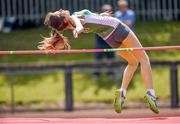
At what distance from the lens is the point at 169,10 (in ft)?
65.0

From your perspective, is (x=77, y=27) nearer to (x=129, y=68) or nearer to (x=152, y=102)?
(x=129, y=68)

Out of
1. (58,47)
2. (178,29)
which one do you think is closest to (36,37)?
(178,29)

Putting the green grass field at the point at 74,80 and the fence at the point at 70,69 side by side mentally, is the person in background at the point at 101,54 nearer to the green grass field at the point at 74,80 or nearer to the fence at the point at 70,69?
the green grass field at the point at 74,80

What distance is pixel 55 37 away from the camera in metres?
10.5

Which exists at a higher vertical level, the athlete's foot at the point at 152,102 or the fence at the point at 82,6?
the athlete's foot at the point at 152,102

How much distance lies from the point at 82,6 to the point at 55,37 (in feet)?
31.7

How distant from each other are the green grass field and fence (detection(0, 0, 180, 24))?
1522 millimetres

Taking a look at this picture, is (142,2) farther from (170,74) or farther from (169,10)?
(170,74)

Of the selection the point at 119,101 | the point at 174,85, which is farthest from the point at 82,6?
the point at 119,101

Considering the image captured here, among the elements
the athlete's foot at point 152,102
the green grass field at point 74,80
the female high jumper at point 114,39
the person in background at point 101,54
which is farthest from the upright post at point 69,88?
the athlete's foot at point 152,102

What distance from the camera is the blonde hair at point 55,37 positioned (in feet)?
33.7

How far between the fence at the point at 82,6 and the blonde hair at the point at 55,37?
30.4 feet

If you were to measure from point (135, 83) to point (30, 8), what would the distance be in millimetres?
4552

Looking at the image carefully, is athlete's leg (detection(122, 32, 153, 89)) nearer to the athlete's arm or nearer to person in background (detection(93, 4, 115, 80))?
the athlete's arm
